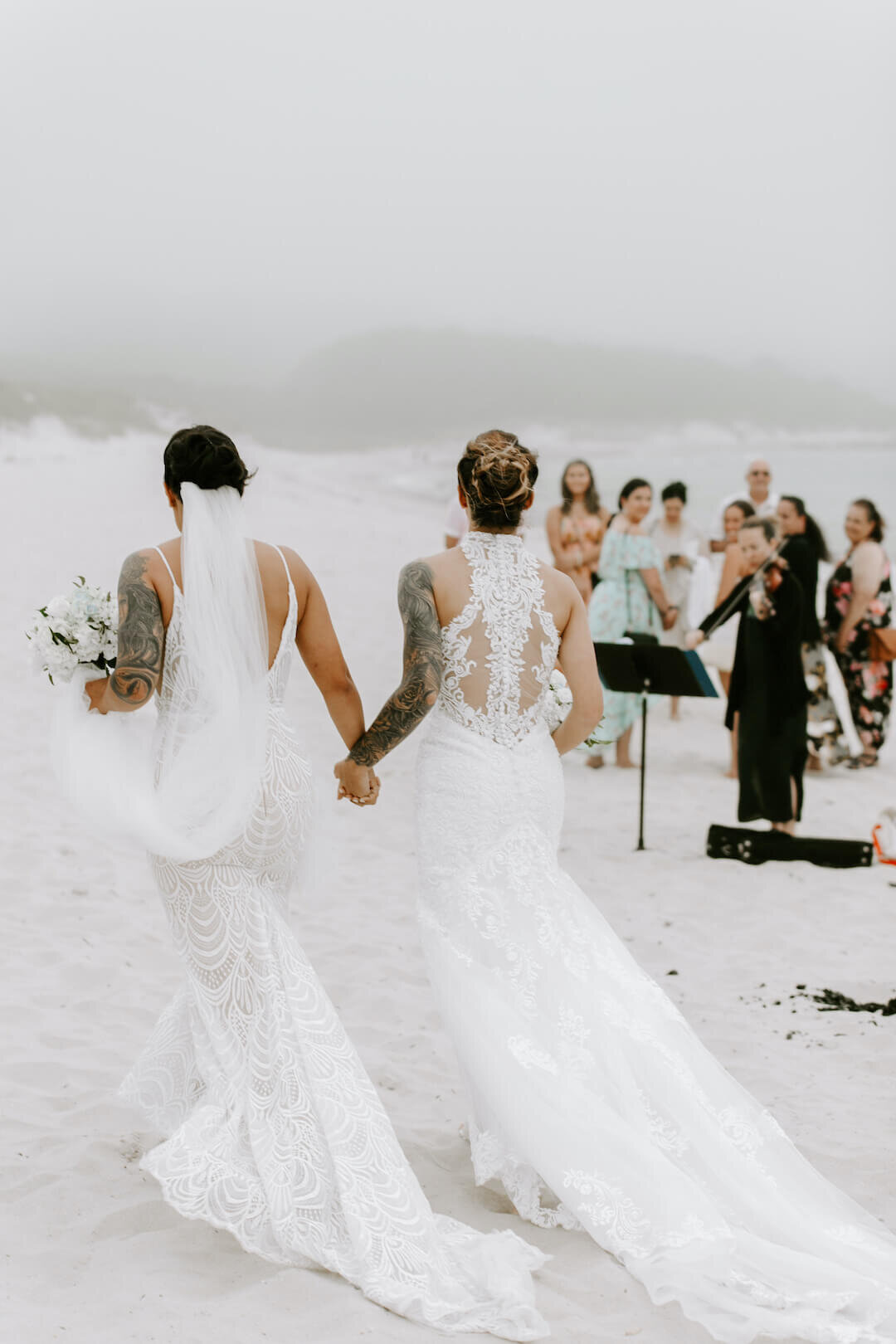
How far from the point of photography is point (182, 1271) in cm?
257

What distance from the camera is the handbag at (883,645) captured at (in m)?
8.12

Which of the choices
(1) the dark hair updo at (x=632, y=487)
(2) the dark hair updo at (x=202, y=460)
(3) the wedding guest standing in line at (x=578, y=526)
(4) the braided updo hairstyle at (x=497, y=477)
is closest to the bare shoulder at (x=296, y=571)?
(2) the dark hair updo at (x=202, y=460)

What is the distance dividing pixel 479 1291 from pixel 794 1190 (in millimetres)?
744

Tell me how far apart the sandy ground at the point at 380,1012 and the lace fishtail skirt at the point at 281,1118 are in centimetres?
9

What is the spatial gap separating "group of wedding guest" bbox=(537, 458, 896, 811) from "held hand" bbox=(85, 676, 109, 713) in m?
4.05

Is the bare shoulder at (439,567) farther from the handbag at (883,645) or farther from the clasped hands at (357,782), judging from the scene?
the handbag at (883,645)

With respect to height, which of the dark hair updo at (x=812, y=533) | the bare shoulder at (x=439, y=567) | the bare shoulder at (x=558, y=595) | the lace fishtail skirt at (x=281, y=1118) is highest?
the dark hair updo at (x=812, y=533)

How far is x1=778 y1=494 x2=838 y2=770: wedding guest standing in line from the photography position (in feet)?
21.6

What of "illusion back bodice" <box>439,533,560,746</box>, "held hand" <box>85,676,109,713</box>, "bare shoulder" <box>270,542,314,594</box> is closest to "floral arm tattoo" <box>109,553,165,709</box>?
"held hand" <box>85,676,109,713</box>

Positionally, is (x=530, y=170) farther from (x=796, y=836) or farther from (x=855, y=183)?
(x=796, y=836)

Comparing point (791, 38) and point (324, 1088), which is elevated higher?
point (791, 38)

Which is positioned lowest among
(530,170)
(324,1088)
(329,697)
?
(324,1088)

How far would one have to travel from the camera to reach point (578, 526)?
8.35 metres

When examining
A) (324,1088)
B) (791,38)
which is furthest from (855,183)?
(324,1088)
